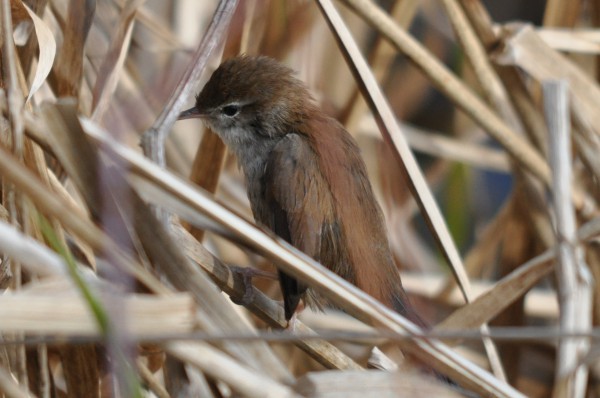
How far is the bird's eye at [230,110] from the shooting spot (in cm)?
245

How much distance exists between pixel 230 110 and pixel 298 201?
1.35 feet

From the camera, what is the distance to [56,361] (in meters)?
2.03

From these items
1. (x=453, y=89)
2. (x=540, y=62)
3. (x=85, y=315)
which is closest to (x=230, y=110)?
(x=453, y=89)

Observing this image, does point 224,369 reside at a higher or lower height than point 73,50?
lower

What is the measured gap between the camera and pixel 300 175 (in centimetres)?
222

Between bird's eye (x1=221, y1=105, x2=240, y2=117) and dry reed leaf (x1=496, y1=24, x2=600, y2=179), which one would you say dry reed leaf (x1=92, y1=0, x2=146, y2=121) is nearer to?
bird's eye (x1=221, y1=105, x2=240, y2=117)

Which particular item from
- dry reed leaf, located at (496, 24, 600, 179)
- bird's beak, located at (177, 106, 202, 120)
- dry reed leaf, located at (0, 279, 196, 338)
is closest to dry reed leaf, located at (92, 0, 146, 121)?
bird's beak, located at (177, 106, 202, 120)

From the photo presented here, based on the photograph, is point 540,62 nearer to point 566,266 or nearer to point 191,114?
point 566,266

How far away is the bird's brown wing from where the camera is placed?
7.16ft

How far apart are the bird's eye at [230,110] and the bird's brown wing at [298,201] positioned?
0.86 feet

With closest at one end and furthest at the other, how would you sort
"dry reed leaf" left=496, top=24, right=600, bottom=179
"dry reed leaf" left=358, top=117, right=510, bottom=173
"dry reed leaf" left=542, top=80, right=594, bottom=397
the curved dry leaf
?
the curved dry leaf → "dry reed leaf" left=542, top=80, right=594, bottom=397 → "dry reed leaf" left=496, top=24, right=600, bottom=179 → "dry reed leaf" left=358, top=117, right=510, bottom=173

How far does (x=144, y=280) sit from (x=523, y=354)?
207 cm

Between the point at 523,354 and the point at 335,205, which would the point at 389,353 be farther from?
the point at 523,354

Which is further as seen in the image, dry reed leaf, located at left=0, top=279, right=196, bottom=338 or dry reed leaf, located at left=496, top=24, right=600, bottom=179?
dry reed leaf, located at left=496, top=24, right=600, bottom=179
